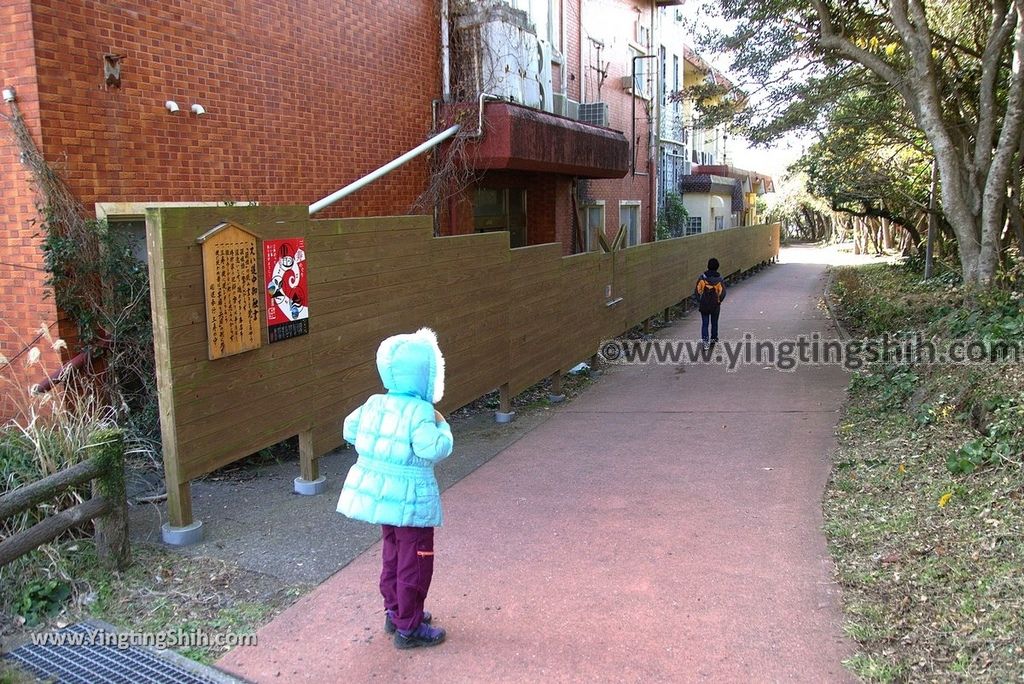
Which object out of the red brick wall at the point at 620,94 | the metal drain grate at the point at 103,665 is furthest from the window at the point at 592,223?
the metal drain grate at the point at 103,665

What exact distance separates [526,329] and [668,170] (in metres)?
16.9

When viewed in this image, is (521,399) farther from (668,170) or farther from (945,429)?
(668,170)

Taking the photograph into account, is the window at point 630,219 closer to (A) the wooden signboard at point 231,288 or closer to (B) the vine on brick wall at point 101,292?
(B) the vine on brick wall at point 101,292

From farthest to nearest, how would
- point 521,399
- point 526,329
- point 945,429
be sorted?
point 521,399 < point 526,329 < point 945,429

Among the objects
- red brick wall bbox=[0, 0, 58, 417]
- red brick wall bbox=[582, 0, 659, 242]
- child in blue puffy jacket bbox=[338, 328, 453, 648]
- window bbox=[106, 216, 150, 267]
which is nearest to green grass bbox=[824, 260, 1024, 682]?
child in blue puffy jacket bbox=[338, 328, 453, 648]

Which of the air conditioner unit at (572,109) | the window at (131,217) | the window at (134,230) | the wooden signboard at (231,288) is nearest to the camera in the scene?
the wooden signboard at (231,288)

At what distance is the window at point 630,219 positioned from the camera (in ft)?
65.7

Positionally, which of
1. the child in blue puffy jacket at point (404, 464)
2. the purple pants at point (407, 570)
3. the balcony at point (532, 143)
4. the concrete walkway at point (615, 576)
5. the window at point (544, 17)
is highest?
the window at point (544, 17)

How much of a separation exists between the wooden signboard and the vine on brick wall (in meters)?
1.38

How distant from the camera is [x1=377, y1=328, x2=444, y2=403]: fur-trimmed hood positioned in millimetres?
4012

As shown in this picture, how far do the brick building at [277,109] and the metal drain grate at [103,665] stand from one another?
3042mm

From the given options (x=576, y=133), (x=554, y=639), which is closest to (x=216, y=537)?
(x=554, y=639)

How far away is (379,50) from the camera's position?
10.1 meters

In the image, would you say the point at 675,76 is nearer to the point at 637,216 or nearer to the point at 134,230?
the point at 637,216
